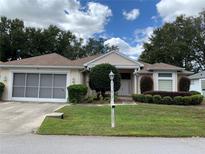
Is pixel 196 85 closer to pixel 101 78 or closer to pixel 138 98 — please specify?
pixel 138 98

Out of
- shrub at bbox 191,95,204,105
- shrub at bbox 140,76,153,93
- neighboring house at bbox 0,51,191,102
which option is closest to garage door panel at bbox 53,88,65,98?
neighboring house at bbox 0,51,191,102

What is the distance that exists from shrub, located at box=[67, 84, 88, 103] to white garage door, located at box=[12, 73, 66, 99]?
1191mm

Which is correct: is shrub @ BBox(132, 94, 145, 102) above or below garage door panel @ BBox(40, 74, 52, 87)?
below

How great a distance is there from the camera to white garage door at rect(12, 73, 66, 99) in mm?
21609

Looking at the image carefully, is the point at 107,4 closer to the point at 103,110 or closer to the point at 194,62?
the point at 103,110

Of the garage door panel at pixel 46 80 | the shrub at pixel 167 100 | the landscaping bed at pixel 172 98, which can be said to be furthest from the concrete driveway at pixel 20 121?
the shrub at pixel 167 100

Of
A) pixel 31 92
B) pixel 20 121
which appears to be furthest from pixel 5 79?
pixel 20 121

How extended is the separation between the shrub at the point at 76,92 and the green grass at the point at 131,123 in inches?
197

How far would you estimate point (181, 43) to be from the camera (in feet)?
152

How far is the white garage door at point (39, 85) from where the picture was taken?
21.6 metres

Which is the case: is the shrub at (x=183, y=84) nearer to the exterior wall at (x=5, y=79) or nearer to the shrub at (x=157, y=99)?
the shrub at (x=157, y=99)

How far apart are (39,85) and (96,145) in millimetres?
14352

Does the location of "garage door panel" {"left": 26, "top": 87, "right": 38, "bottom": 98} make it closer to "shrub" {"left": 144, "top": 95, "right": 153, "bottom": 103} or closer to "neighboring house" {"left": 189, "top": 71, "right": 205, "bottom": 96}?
"shrub" {"left": 144, "top": 95, "right": 153, "bottom": 103}

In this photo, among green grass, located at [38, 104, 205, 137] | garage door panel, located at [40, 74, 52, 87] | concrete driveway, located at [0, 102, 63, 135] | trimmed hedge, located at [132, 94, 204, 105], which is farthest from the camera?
garage door panel, located at [40, 74, 52, 87]
